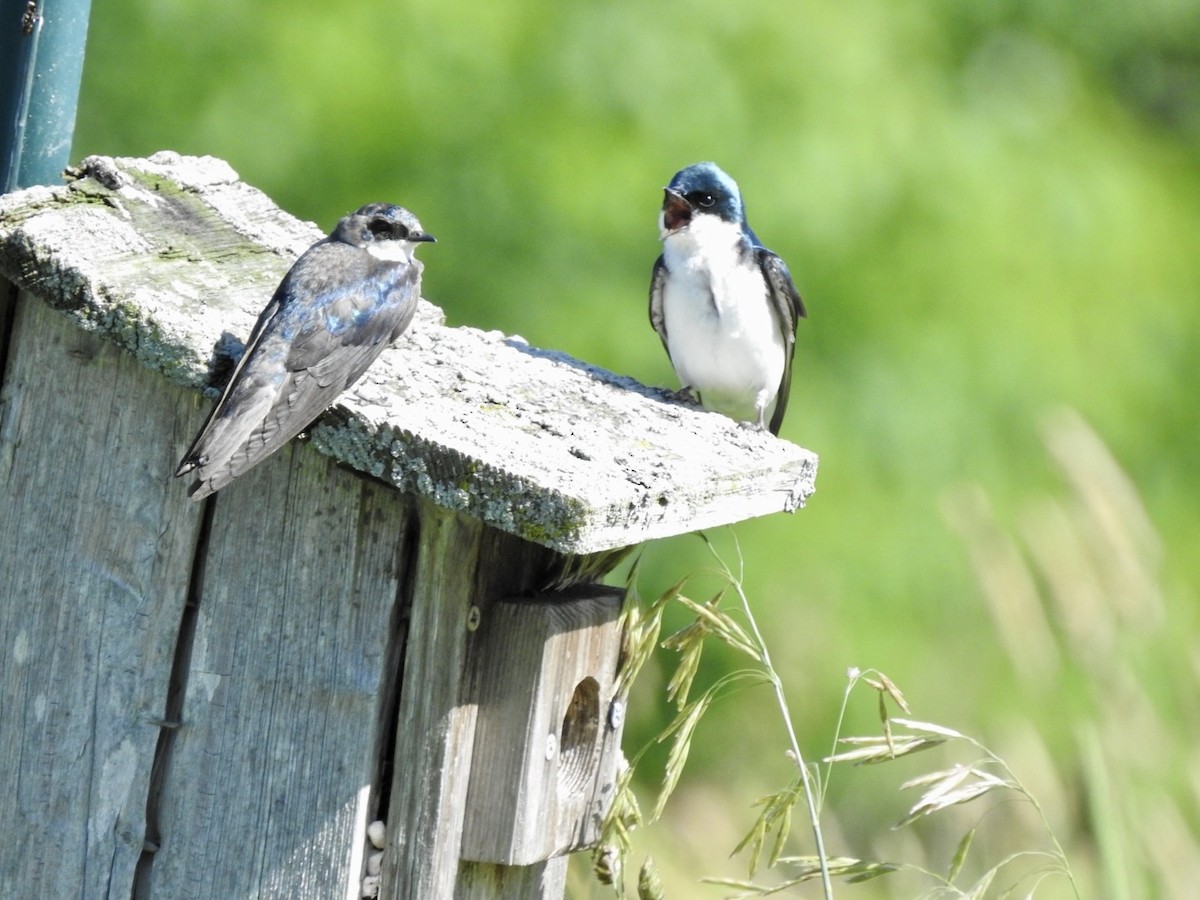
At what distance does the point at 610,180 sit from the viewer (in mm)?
4551

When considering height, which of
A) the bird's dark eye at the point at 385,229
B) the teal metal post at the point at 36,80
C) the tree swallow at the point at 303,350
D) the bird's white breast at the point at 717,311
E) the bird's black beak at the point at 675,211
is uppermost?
Result: the bird's black beak at the point at 675,211

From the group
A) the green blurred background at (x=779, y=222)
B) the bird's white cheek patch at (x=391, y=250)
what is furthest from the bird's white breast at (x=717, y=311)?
the bird's white cheek patch at (x=391, y=250)

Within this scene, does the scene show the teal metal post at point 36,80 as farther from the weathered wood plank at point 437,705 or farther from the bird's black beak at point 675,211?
the bird's black beak at point 675,211

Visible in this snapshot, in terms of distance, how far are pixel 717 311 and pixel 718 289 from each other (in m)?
0.05

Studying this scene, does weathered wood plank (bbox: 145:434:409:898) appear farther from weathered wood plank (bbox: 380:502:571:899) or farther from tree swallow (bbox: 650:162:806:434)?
tree swallow (bbox: 650:162:806:434)

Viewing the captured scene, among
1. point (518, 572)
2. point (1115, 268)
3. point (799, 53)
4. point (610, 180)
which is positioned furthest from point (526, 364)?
point (1115, 268)

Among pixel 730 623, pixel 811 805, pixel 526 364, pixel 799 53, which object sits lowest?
pixel 811 805

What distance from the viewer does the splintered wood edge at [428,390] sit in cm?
190

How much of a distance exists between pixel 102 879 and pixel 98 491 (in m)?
0.53

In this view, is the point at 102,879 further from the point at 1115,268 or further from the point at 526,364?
the point at 1115,268

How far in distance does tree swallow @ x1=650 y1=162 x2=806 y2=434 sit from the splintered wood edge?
3.34 feet

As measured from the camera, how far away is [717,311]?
11.8 ft

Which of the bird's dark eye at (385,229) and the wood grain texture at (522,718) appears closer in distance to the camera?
the wood grain texture at (522,718)

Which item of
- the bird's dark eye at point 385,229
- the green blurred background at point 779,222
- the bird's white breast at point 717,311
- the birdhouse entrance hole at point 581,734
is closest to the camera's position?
the birdhouse entrance hole at point 581,734
